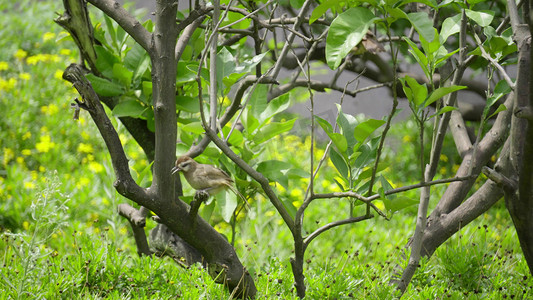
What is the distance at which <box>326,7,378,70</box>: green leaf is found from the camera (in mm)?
1497

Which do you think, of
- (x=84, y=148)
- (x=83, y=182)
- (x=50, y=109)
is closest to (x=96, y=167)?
(x=83, y=182)

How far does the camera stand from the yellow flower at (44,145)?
483 centimetres

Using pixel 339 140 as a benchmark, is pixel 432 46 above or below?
above

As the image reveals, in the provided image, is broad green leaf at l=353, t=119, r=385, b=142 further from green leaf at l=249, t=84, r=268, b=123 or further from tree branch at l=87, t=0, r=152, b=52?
tree branch at l=87, t=0, r=152, b=52

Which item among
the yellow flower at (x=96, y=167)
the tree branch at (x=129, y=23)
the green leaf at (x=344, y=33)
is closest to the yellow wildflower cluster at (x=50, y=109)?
the yellow flower at (x=96, y=167)

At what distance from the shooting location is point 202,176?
7.83ft

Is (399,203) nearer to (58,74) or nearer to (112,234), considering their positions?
(112,234)

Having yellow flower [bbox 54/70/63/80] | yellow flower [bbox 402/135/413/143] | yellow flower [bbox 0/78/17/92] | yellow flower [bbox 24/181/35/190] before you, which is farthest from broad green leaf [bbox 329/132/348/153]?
yellow flower [bbox 54/70/63/80]

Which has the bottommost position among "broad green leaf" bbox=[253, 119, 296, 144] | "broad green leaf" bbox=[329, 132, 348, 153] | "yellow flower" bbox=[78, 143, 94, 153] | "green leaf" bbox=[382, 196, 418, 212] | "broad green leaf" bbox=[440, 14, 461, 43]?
"green leaf" bbox=[382, 196, 418, 212]

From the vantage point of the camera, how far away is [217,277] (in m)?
2.33

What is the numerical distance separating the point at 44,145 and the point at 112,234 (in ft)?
4.65

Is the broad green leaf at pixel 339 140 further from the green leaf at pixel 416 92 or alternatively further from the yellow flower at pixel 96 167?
the yellow flower at pixel 96 167

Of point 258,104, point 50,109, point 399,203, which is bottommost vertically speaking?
point 399,203

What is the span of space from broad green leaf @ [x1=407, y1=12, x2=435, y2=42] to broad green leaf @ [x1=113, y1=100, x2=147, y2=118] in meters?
1.31
